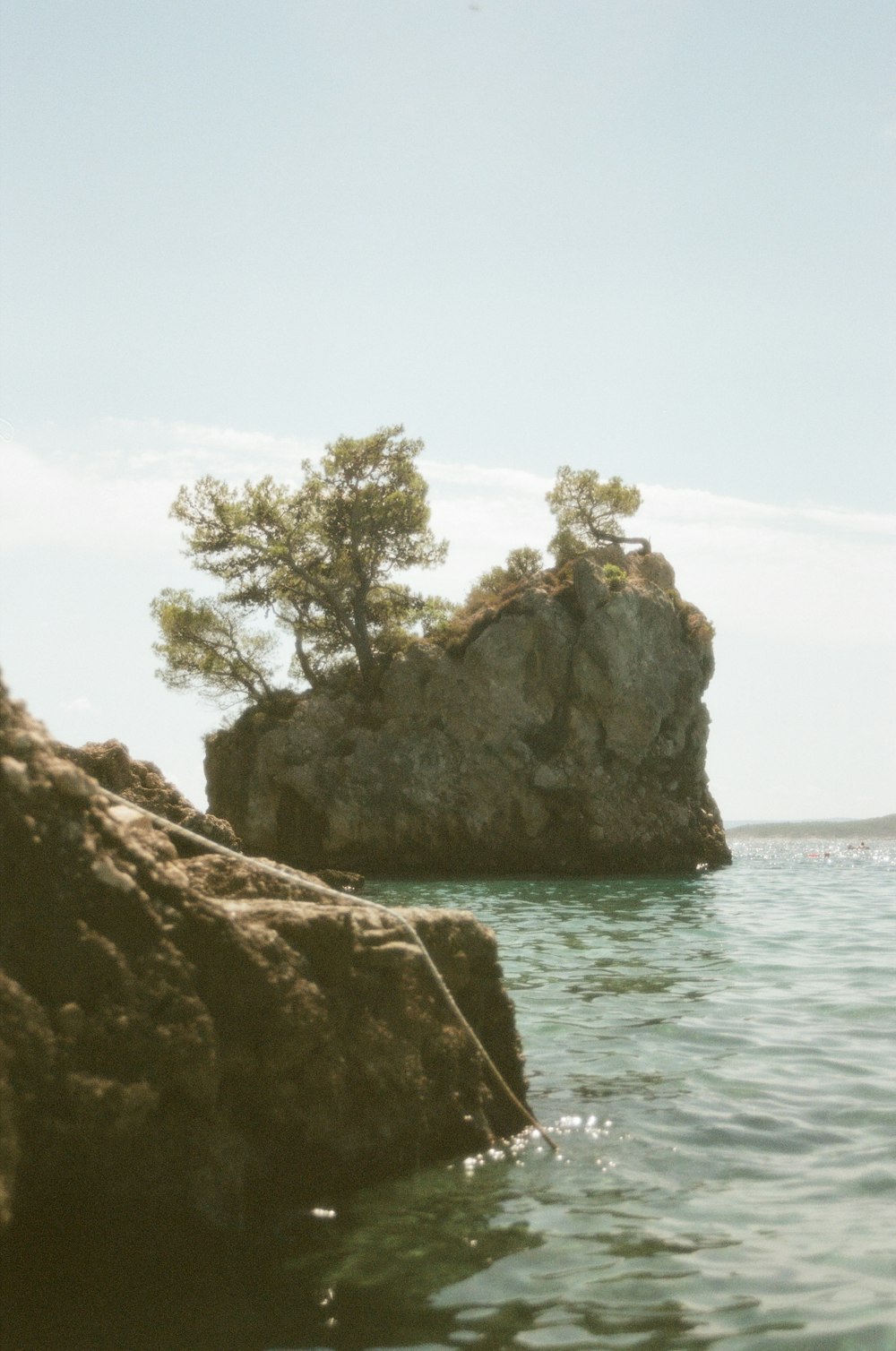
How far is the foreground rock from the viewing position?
423 centimetres

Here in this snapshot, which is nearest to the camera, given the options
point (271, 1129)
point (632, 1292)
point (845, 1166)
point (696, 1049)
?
point (632, 1292)

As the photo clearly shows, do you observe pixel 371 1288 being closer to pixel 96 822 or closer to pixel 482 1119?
pixel 482 1119

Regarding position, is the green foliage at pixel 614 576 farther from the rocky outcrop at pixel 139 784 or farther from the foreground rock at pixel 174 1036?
the foreground rock at pixel 174 1036

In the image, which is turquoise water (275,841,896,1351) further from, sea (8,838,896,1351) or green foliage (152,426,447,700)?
green foliage (152,426,447,700)

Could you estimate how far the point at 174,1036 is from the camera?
4566mm

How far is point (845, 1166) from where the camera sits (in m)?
5.89

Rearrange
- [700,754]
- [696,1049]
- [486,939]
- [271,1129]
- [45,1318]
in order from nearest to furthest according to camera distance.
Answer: [45,1318], [271,1129], [486,939], [696,1049], [700,754]

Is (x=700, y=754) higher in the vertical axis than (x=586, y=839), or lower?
higher

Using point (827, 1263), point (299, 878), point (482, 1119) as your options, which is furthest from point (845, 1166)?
point (299, 878)

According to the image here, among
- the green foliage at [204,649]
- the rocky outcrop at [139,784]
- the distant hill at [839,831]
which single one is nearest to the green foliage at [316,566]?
the green foliage at [204,649]

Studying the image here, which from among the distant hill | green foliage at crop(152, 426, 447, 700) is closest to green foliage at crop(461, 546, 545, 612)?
green foliage at crop(152, 426, 447, 700)

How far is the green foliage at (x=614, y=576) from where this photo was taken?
36.3 metres

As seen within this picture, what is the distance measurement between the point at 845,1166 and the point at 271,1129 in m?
3.00

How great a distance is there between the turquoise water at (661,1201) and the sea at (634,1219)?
0.05ft
